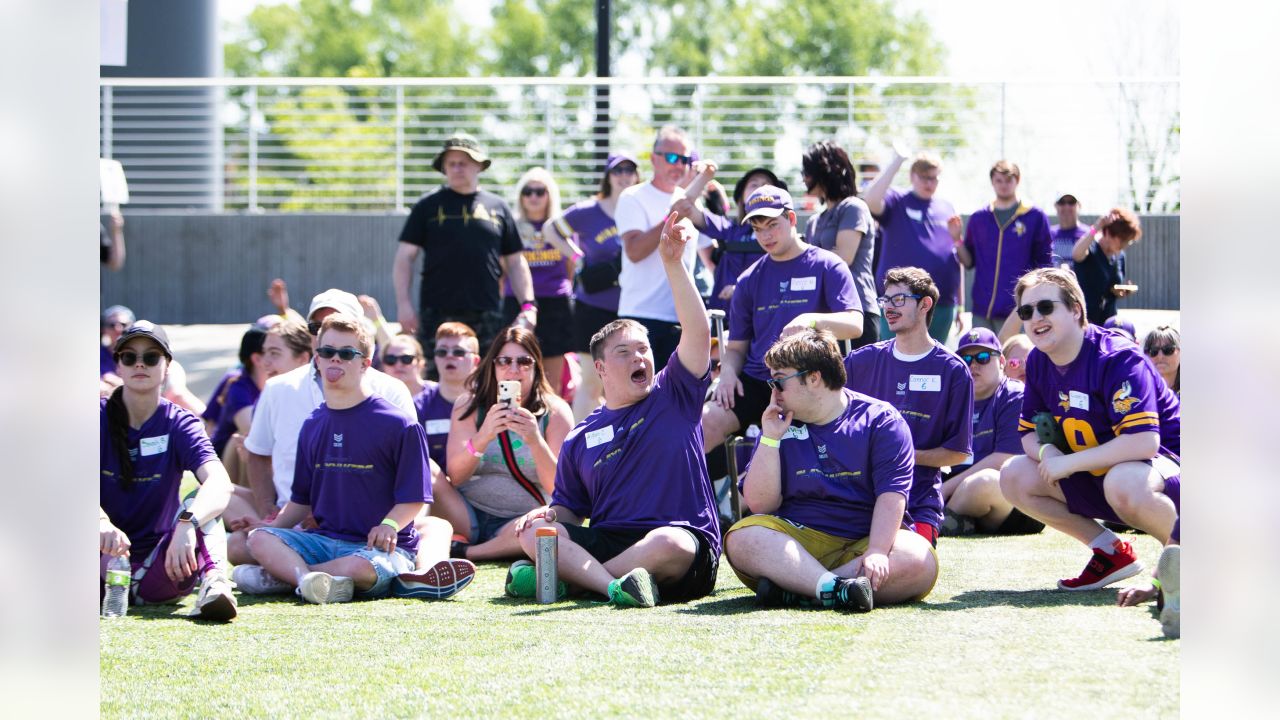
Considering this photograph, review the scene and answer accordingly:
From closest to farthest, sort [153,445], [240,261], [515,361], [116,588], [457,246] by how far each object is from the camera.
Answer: [116,588], [153,445], [515,361], [457,246], [240,261]

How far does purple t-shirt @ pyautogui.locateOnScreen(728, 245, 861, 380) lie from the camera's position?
6.74 meters

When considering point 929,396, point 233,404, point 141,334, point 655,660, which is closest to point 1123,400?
Result: point 929,396

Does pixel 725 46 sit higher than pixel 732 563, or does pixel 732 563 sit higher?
pixel 725 46

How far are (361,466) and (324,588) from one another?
23.1 inches

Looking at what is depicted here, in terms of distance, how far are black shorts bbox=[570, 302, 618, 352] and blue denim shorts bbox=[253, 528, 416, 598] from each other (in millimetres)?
3105

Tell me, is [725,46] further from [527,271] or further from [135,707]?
[135,707]

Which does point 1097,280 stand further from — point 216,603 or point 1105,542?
point 216,603

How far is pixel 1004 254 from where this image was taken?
9.97 meters

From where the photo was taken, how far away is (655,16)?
51.2m

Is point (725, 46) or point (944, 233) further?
point (725, 46)

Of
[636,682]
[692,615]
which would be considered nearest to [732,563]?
[692,615]

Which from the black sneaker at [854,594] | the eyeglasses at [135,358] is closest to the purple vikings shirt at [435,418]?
the eyeglasses at [135,358]

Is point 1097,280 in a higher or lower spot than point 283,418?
higher

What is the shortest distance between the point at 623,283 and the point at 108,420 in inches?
123
